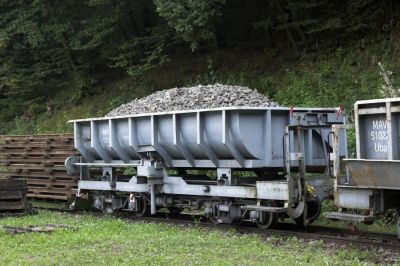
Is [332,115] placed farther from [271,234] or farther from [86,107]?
[86,107]

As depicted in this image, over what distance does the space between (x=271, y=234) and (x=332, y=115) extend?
301 cm

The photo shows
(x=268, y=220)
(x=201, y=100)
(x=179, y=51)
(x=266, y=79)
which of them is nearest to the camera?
(x=268, y=220)

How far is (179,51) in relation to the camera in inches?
1133

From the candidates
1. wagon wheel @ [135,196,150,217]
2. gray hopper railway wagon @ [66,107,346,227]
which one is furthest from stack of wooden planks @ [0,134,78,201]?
wagon wheel @ [135,196,150,217]

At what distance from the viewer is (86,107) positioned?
29.7 meters

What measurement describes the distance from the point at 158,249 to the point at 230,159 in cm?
315

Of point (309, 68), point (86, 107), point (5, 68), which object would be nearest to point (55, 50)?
point (5, 68)

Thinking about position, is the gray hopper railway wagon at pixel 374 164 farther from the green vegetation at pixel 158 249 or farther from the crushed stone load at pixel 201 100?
the crushed stone load at pixel 201 100

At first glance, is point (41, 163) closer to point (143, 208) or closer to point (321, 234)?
point (143, 208)

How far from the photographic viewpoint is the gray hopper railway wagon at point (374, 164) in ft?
28.9

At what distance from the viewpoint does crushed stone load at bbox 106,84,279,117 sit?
610 inches

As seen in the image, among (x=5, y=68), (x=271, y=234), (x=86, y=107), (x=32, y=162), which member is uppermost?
(x=5, y=68)

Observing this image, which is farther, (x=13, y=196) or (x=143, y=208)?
(x=13, y=196)

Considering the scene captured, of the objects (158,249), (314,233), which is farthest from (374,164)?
(158,249)
